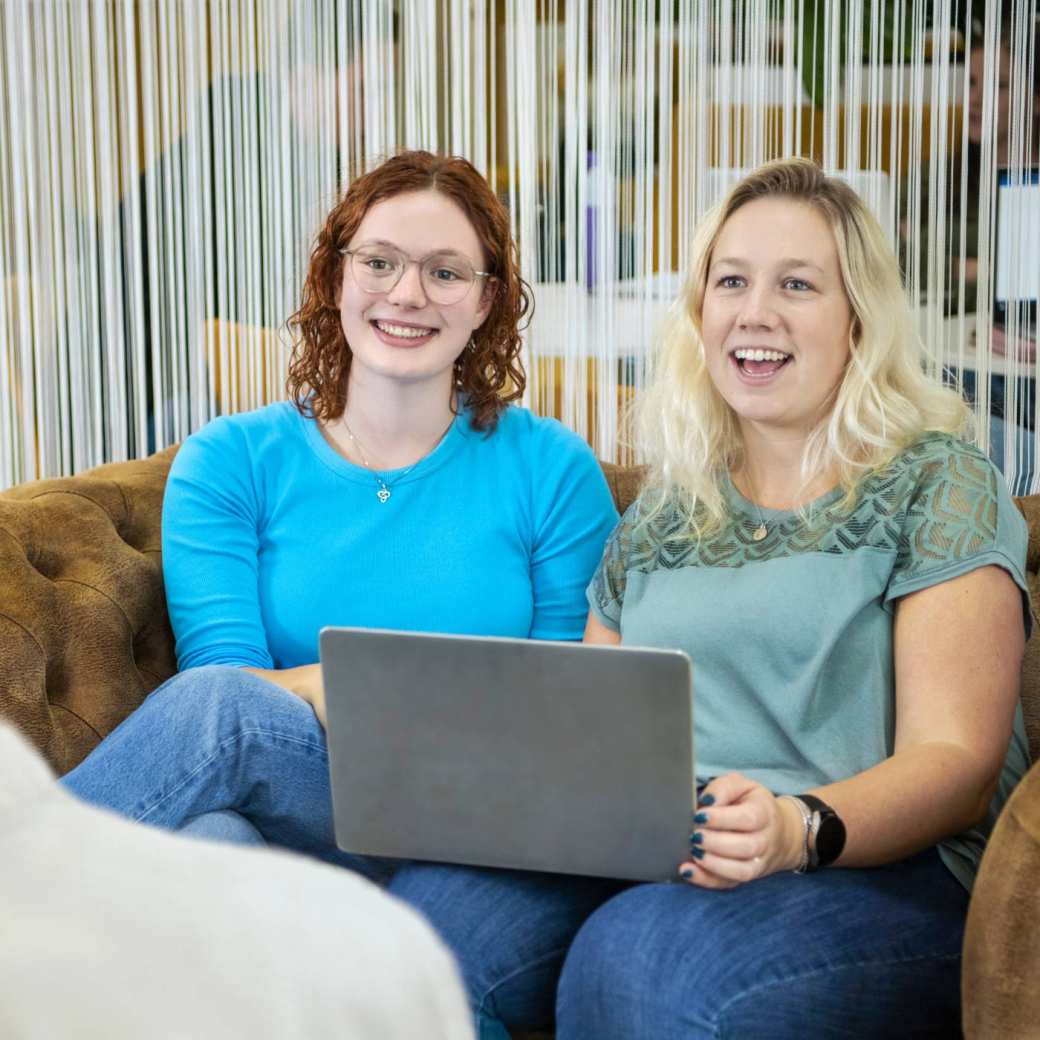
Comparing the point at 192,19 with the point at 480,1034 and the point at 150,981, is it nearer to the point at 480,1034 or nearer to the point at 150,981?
the point at 480,1034

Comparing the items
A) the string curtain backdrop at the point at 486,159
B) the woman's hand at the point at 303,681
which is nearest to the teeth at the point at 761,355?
the woman's hand at the point at 303,681

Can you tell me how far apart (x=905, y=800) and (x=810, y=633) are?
22 centimetres

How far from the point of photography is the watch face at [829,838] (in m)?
1.16

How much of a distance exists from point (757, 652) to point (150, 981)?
1038 mm

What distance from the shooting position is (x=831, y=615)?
1.33 metres

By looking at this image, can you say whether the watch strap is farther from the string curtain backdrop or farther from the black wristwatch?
the string curtain backdrop

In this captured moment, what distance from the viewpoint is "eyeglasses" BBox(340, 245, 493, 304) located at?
68.1 inches

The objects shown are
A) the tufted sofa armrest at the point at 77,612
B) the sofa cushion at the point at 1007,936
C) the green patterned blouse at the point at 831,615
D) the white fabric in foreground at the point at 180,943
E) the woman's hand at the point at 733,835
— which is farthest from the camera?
the tufted sofa armrest at the point at 77,612

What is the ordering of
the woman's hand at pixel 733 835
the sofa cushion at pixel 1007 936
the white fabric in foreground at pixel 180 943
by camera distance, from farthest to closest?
the woman's hand at pixel 733 835
the sofa cushion at pixel 1007 936
the white fabric in foreground at pixel 180 943

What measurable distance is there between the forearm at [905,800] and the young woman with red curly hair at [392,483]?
23.6 inches

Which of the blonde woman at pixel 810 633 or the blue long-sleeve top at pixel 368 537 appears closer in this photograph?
the blonde woman at pixel 810 633

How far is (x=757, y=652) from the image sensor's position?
53.9 inches

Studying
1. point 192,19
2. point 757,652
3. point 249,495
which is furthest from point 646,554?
point 192,19

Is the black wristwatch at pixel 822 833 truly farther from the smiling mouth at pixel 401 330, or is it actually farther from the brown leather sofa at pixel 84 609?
the smiling mouth at pixel 401 330
